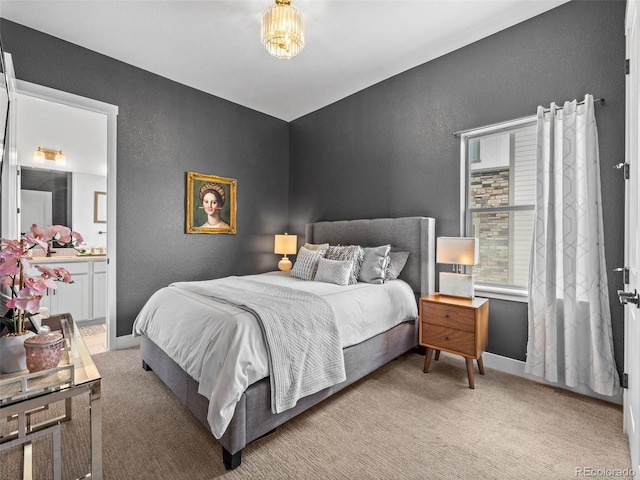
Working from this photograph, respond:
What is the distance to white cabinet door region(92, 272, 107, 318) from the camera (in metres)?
4.36

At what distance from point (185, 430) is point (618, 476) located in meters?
2.32

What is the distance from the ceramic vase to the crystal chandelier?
7.66 ft

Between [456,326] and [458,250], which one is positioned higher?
[458,250]

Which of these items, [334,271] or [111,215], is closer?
[334,271]

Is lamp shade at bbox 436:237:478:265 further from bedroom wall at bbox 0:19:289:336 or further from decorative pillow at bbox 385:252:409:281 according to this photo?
bedroom wall at bbox 0:19:289:336

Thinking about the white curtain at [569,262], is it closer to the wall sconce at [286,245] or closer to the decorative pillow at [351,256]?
the decorative pillow at [351,256]

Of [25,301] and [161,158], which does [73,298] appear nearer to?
[161,158]

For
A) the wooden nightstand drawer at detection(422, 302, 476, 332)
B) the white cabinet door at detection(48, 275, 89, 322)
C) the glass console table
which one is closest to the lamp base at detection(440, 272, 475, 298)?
the wooden nightstand drawer at detection(422, 302, 476, 332)

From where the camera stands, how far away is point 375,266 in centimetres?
307

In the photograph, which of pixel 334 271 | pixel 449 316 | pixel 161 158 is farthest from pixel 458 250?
pixel 161 158

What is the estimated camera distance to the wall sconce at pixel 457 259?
2.67 metres

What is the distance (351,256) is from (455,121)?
1.68 meters

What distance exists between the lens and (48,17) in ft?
8.79

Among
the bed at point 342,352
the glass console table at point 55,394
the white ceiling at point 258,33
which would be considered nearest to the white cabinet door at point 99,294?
the bed at point 342,352
